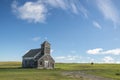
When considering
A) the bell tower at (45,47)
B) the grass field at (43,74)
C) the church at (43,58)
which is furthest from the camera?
the bell tower at (45,47)

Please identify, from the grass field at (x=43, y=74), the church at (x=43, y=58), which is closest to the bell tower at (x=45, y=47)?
the church at (x=43, y=58)

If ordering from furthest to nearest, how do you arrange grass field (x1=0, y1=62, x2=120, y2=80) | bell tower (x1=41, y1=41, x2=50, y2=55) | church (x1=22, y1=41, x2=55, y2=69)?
bell tower (x1=41, y1=41, x2=50, y2=55) → church (x1=22, y1=41, x2=55, y2=69) → grass field (x1=0, y1=62, x2=120, y2=80)

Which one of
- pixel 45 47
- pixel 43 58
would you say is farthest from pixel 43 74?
pixel 45 47

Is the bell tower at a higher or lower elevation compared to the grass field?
higher

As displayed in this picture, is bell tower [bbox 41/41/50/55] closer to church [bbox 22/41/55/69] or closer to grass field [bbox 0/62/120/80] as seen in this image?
church [bbox 22/41/55/69]

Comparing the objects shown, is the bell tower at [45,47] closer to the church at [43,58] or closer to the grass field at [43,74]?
the church at [43,58]

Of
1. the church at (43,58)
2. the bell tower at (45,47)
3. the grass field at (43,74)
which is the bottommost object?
the grass field at (43,74)

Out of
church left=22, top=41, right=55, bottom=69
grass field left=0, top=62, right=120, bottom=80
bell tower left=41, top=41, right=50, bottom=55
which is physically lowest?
grass field left=0, top=62, right=120, bottom=80

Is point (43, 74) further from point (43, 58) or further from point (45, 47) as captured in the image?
point (45, 47)

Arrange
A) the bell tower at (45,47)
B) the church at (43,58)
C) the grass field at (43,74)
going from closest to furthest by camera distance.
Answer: the grass field at (43,74) < the church at (43,58) < the bell tower at (45,47)

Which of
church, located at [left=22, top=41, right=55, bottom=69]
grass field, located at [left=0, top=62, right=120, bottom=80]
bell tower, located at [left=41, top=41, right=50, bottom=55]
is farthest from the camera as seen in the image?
bell tower, located at [left=41, top=41, right=50, bottom=55]

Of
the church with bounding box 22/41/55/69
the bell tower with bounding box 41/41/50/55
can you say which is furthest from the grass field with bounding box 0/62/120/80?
the bell tower with bounding box 41/41/50/55

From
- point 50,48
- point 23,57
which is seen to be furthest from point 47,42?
point 23,57

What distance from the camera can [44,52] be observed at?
362 ft
